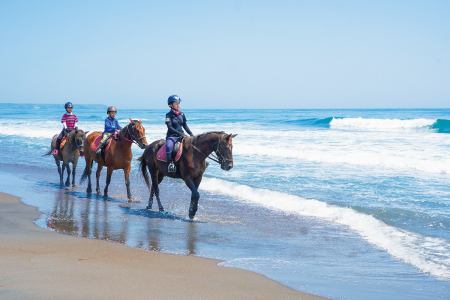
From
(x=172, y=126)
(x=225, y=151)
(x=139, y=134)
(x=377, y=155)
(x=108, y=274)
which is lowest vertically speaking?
(x=108, y=274)

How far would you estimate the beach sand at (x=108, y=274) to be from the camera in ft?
13.2

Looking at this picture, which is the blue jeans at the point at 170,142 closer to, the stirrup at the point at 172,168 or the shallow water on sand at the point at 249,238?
the stirrup at the point at 172,168

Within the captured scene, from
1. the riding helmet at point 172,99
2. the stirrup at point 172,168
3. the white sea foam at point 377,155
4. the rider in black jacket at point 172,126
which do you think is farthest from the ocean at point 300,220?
the riding helmet at point 172,99

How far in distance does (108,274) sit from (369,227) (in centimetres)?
489

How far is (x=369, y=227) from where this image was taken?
7371mm

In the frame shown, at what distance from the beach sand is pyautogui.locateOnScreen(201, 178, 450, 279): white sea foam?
90.3 inches

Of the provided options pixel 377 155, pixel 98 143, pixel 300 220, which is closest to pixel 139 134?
pixel 98 143

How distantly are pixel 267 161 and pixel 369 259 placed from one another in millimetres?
11022

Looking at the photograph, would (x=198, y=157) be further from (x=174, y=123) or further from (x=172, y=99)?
(x=172, y=99)

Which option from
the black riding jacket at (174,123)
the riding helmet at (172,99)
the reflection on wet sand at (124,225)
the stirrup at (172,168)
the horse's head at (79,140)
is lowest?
the reflection on wet sand at (124,225)

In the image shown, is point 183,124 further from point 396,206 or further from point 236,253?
point 396,206

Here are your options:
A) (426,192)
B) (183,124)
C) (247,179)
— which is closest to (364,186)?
(426,192)

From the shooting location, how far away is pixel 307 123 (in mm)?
47969

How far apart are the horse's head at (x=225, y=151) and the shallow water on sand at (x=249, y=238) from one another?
1134 mm
